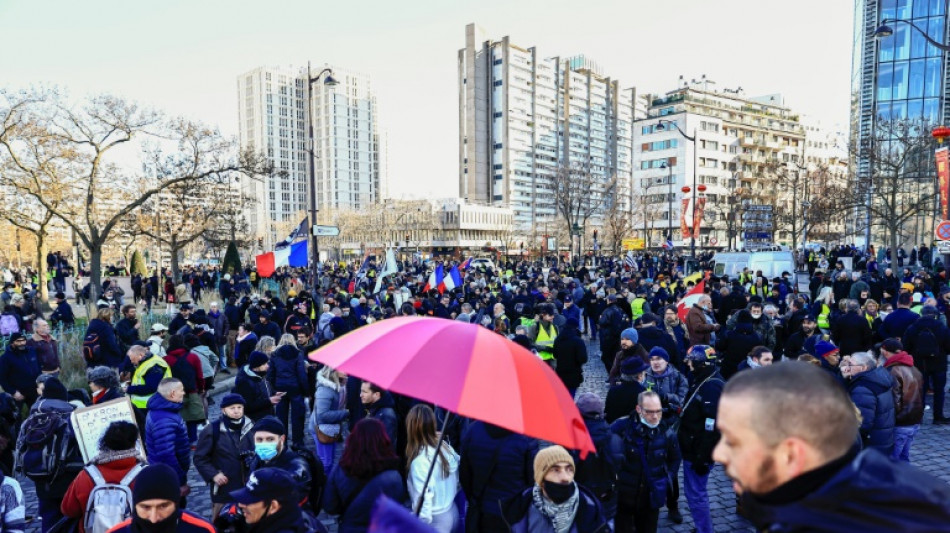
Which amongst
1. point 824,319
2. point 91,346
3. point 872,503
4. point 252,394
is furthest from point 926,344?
point 91,346

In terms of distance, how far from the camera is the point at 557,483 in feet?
11.3

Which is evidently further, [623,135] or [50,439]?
[623,135]

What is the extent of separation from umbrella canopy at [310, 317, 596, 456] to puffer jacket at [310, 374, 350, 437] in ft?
10.7

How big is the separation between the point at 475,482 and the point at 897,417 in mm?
4988

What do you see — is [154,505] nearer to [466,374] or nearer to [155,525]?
[155,525]

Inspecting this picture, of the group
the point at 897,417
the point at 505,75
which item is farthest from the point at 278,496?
the point at 505,75

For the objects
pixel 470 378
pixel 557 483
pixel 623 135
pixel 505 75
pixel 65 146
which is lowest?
pixel 557 483

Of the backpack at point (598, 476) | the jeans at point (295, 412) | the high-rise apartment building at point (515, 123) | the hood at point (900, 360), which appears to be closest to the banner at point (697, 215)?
the hood at point (900, 360)

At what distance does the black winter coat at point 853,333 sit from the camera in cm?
904

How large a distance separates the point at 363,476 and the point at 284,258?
1444 cm

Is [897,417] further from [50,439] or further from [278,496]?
[50,439]

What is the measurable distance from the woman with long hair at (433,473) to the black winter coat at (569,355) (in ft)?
13.4

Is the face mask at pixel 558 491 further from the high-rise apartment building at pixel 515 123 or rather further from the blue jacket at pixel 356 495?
the high-rise apartment building at pixel 515 123

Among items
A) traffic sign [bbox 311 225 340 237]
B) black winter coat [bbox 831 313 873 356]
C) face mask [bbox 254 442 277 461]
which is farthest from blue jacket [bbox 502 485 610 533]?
traffic sign [bbox 311 225 340 237]
